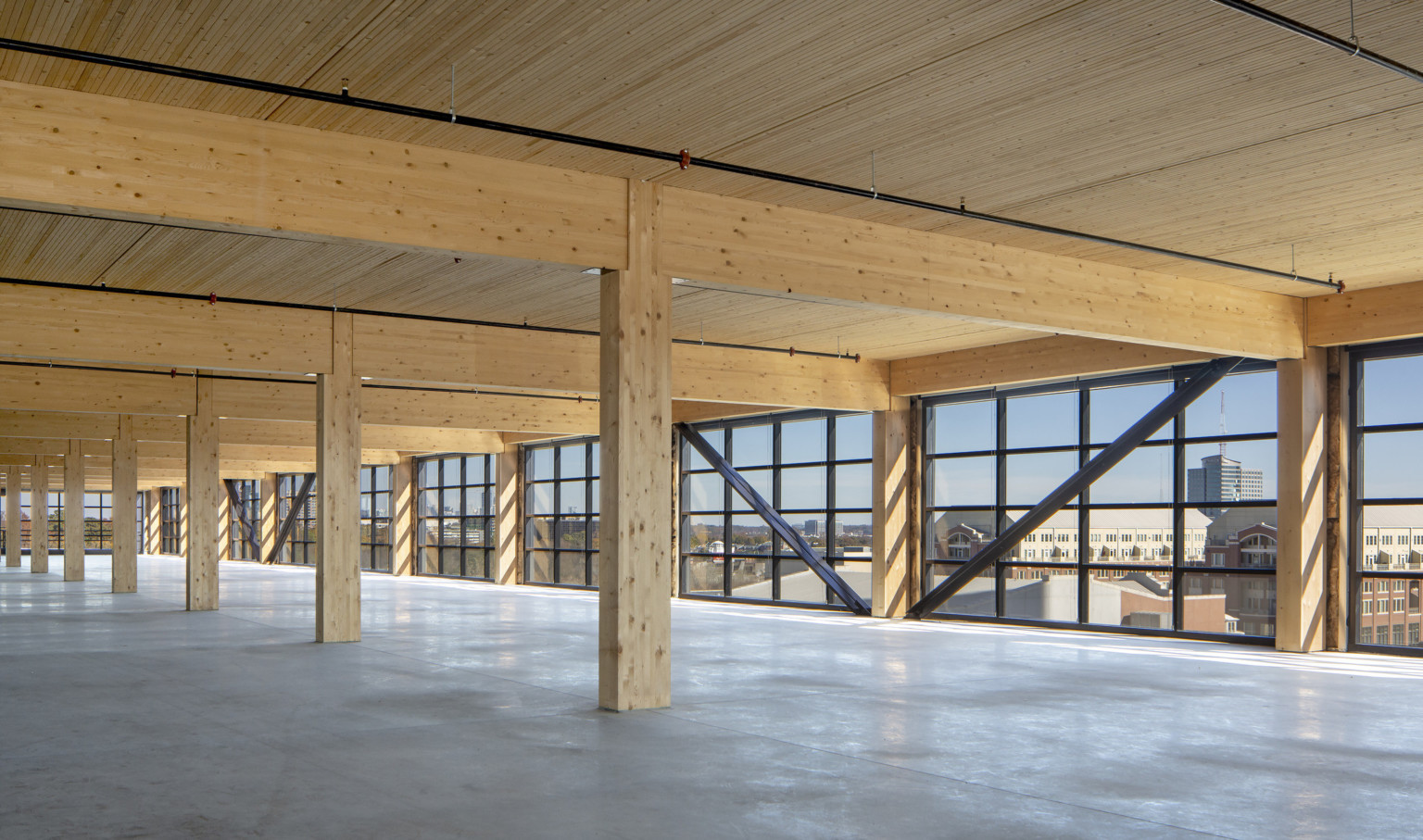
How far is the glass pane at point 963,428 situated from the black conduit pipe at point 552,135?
263 inches

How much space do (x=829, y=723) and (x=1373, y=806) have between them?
3.38m

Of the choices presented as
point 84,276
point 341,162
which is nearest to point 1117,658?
point 341,162

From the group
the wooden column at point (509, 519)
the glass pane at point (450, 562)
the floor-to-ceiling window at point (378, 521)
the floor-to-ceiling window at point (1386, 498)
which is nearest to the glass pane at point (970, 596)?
the floor-to-ceiling window at point (1386, 498)

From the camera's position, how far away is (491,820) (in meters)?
5.32

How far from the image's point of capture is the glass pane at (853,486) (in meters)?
19.8

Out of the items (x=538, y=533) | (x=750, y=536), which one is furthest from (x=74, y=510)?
(x=750, y=536)

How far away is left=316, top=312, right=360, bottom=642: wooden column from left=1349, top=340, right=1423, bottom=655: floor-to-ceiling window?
11341 mm

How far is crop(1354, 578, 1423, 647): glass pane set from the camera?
1290 cm

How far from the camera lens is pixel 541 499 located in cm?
2769

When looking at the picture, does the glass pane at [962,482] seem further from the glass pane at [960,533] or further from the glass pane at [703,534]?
the glass pane at [703,534]

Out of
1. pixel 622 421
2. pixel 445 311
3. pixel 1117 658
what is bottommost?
pixel 1117 658

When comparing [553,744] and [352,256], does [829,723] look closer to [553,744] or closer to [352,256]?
[553,744]

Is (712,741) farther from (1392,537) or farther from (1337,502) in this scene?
(1392,537)

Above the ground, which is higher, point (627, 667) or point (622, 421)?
point (622, 421)
